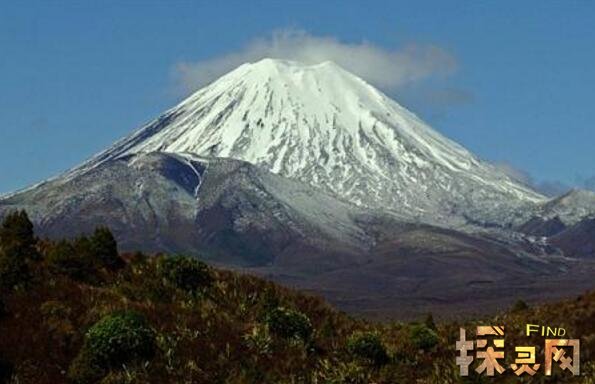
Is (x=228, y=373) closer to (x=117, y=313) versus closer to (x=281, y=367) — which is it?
(x=281, y=367)

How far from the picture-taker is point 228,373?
1175 inches

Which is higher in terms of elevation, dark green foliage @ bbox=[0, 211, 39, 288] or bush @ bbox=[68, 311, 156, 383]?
dark green foliage @ bbox=[0, 211, 39, 288]

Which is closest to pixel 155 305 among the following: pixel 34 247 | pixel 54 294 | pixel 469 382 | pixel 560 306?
pixel 54 294

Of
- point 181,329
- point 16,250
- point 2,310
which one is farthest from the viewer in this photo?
point 16,250

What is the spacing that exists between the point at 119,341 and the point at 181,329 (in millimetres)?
3510

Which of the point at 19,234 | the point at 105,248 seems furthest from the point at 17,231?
the point at 105,248

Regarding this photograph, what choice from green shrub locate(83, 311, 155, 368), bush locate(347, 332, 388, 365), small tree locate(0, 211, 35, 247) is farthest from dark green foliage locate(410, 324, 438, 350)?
small tree locate(0, 211, 35, 247)

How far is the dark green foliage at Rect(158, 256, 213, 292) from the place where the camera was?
39.5m

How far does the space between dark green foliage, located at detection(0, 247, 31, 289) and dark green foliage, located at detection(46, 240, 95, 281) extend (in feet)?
5.78

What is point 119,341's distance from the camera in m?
29.8

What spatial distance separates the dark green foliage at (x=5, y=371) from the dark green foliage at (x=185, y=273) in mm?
10524

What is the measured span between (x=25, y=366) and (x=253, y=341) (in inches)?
263

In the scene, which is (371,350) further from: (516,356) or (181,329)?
(181,329)

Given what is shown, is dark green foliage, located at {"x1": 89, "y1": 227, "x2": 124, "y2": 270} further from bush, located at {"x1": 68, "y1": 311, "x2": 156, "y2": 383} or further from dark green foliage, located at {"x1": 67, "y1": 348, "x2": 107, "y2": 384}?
dark green foliage, located at {"x1": 67, "y1": 348, "x2": 107, "y2": 384}
